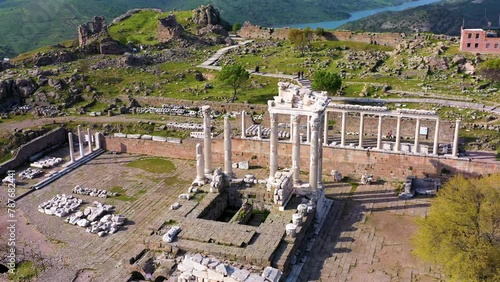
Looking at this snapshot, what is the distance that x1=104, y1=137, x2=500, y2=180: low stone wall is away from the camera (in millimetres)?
42000

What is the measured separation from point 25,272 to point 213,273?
1235cm

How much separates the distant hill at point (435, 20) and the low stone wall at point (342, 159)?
383ft

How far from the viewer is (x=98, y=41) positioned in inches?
3263

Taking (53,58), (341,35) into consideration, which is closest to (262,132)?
(53,58)

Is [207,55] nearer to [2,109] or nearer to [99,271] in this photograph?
[2,109]

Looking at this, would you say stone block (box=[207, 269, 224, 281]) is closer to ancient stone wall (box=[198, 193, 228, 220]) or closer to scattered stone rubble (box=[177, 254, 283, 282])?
scattered stone rubble (box=[177, 254, 283, 282])

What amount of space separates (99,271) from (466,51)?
57.9m

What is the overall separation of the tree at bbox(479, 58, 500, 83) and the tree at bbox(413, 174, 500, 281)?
3545cm

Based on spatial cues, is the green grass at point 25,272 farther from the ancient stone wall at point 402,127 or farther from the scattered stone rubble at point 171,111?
the scattered stone rubble at point 171,111

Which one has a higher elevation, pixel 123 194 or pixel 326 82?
pixel 326 82

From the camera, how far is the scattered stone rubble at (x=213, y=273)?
27406 millimetres

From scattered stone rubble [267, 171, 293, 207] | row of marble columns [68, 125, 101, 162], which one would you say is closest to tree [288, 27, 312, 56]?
row of marble columns [68, 125, 101, 162]

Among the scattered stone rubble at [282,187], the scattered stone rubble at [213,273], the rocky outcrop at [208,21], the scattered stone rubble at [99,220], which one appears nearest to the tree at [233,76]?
the scattered stone rubble at [282,187]

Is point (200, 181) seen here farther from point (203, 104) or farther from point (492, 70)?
point (492, 70)
